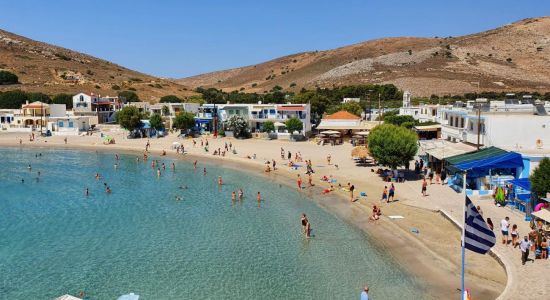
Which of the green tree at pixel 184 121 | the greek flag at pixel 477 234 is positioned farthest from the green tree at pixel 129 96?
the greek flag at pixel 477 234

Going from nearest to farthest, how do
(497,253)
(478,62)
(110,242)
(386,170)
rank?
(497,253) → (110,242) → (386,170) → (478,62)

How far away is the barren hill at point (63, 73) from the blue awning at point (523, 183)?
327 ft

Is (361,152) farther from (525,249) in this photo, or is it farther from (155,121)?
(155,121)

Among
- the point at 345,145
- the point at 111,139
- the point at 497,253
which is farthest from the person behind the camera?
the point at 111,139

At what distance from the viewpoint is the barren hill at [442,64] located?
11700 centimetres

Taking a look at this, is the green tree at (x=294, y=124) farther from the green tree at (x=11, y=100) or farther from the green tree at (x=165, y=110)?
the green tree at (x=11, y=100)

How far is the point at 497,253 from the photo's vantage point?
19.1 metres

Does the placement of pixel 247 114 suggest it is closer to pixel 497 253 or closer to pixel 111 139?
pixel 111 139

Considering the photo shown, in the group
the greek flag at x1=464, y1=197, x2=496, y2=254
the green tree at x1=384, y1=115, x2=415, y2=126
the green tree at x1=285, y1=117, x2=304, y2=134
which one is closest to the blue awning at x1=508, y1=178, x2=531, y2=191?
the greek flag at x1=464, y1=197, x2=496, y2=254

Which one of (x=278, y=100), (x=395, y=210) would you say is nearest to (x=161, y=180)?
(x=395, y=210)

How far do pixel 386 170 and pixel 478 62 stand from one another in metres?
110

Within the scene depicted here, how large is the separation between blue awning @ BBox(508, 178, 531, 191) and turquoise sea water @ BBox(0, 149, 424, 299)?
9.28 metres

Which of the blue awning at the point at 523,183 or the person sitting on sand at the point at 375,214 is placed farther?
the person sitting on sand at the point at 375,214

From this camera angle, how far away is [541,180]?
898 inches
